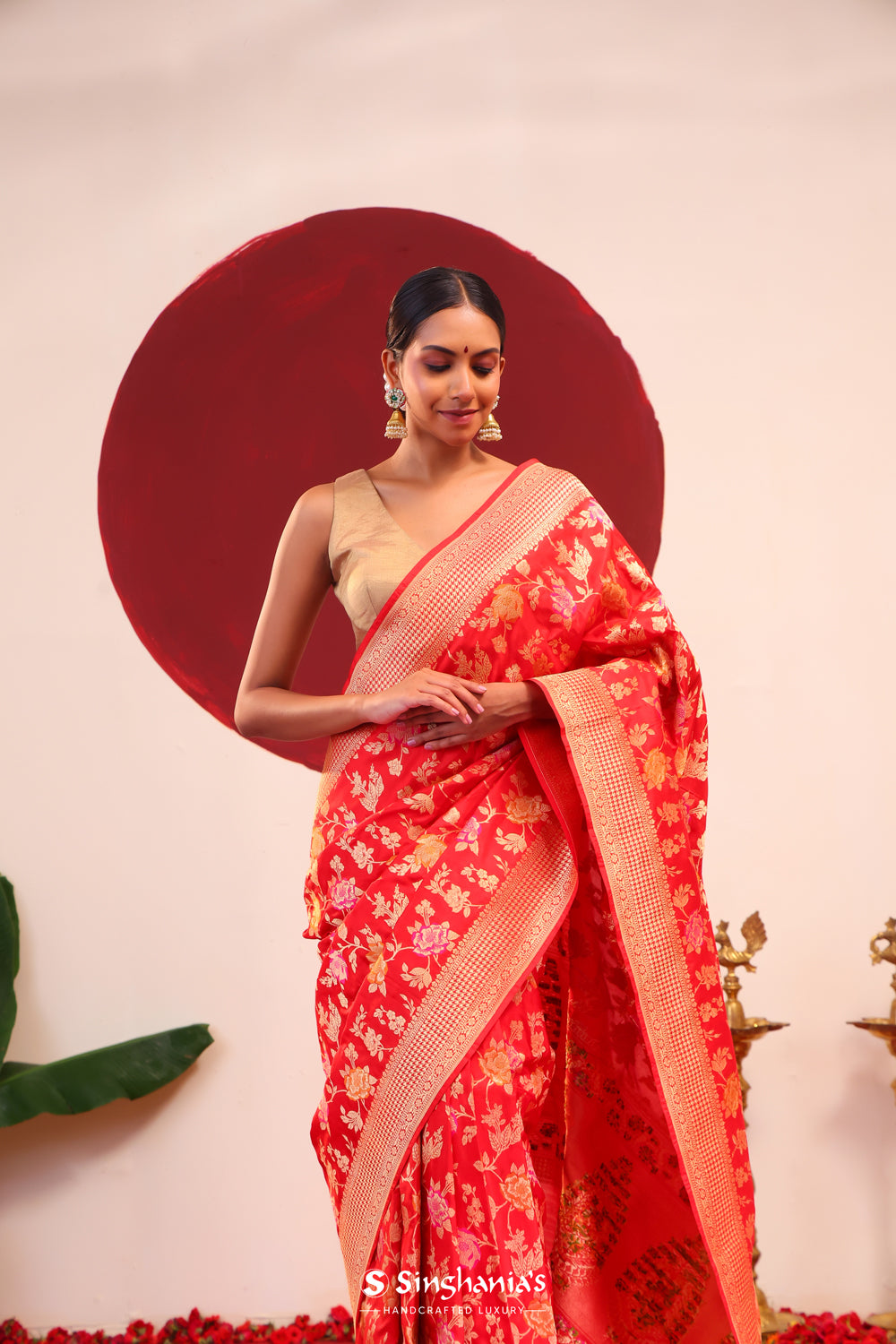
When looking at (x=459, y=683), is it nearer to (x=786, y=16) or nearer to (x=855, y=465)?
(x=855, y=465)

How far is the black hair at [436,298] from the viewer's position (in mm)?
1937

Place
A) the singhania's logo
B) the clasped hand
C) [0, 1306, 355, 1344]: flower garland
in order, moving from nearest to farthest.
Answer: the singhania's logo
the clasped hand
[0, 1306, 355, 1344]: flower garland

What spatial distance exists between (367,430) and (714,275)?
3.32 feet

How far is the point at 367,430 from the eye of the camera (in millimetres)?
3127

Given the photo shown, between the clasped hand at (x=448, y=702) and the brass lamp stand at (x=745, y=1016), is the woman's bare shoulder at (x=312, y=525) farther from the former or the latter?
the brass lamp stand at (x=745, y=1016)

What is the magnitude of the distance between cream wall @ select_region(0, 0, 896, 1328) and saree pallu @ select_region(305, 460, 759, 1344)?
3.73 feet

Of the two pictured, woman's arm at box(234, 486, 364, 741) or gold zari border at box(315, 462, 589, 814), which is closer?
gold zari border at box(315, 462, 589, 814)

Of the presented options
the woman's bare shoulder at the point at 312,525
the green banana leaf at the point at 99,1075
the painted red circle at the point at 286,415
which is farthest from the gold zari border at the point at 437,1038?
the painted red circle at the point at 286,415

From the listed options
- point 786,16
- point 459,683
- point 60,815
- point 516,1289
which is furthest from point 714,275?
point 516,1289

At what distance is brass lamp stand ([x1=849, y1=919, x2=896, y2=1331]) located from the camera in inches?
108

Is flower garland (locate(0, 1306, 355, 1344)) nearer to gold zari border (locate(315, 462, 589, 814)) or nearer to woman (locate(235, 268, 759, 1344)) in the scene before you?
woman (locate(235, 268, 759, 1344))

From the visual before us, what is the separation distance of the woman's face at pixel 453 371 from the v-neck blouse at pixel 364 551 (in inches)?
7.0

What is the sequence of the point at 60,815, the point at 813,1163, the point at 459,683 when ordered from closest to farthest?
the point at 459,683 → the point at 813,1163 → the point at 60,815

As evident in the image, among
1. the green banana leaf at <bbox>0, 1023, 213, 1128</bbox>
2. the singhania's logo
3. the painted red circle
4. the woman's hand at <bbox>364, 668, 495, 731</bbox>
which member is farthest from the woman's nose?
the green banana leaf at <bbox>0, 1023, 213, 1128</bbox>
